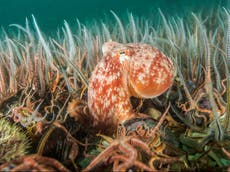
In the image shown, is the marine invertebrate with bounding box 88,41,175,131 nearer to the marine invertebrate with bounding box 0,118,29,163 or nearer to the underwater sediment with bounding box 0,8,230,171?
the underwater sediment with bounding box 0,8,230,171

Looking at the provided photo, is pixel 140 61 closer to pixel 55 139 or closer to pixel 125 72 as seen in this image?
pixel 125 72

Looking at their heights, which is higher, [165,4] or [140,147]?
[165,4]

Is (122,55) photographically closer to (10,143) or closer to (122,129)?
(122,129)

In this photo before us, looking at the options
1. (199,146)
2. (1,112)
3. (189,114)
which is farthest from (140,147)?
(1,112)

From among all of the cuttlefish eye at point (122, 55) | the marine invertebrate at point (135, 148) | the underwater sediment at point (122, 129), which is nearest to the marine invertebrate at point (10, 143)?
the underwater sediment at point (122, 129)

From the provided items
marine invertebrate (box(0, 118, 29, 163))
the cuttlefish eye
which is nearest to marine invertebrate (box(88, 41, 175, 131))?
the cuttlefish eye

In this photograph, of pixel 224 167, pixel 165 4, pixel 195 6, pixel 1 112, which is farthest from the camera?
pixel 165 4

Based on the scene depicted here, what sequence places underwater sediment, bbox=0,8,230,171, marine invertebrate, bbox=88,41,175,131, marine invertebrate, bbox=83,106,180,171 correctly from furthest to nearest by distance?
marine invertebrate, bbox=88,41,175,131, underwater sediment, bbox=0,8,230,171, marine invertebrate, bbox=83,106,180,171
